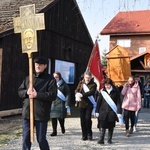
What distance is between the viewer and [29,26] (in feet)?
19.8

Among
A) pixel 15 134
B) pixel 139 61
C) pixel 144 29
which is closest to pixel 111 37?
pixel 144 29

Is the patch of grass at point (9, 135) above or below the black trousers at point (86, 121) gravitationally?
below

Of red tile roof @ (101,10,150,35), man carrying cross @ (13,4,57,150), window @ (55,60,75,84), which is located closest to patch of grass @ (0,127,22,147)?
man carrying cross @ (13,4,57,150)

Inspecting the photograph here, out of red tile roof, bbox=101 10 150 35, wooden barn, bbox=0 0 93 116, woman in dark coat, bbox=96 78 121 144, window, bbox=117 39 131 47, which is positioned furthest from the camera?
window, bbox=117 39 131 47

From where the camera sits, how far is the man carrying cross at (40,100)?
554 centimetres

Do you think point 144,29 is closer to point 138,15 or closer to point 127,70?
point 138,15

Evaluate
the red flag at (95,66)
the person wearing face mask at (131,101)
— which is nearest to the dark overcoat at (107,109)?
the person wearing face mask at (131,101)

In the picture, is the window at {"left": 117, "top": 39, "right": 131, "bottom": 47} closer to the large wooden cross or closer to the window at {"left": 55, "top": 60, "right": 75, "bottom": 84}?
the window at {"left": 55, "top": 60, "right": 75, "bottom": 84}

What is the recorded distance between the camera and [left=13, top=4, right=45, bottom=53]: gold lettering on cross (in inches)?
234

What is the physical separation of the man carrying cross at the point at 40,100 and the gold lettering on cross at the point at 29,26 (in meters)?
0.55

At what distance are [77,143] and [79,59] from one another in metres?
12.3

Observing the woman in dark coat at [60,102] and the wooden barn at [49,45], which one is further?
the wooden barn at [49,45]

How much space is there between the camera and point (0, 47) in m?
12.5

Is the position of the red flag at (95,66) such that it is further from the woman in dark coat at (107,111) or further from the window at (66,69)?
the window at (66,69)
